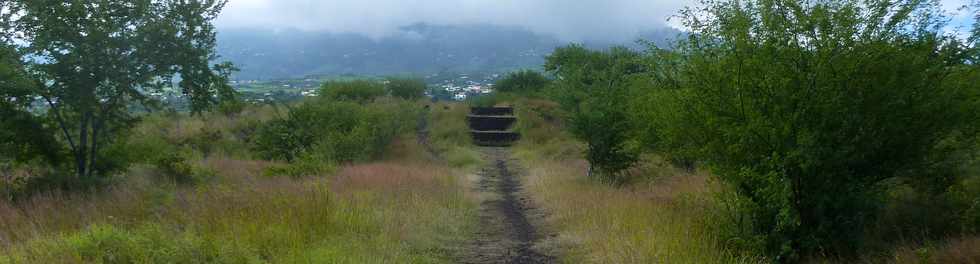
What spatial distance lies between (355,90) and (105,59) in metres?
33.4

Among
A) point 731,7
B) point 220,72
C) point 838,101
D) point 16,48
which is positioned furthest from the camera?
point 220,72

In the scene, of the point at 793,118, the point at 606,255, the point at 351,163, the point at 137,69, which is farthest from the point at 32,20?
the point at 793,118

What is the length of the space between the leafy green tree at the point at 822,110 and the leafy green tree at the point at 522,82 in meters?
58.0

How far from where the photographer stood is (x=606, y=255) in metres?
8.91

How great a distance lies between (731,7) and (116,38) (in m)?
14.0

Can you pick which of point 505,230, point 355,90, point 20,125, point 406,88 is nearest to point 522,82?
point 406,88

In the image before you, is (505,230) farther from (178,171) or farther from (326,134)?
(326,134)

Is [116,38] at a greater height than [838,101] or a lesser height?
greater

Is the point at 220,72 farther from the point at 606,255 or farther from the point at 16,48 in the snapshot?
the point at 606,255

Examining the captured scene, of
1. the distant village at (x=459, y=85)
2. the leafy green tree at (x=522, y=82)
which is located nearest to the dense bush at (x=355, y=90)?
the leafy green tree at (x=522, y=82)

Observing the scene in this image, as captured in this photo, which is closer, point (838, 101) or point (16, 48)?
point (838, 101)

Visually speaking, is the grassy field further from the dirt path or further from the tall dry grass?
A: the tall dry grass

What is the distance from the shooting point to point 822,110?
8.88 metres

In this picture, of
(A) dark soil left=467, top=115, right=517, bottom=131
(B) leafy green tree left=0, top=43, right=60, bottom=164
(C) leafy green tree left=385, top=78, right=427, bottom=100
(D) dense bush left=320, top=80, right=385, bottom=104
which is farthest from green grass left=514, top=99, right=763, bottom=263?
(C) leafy green tree left=385, top=78, right=427, bottom=100
